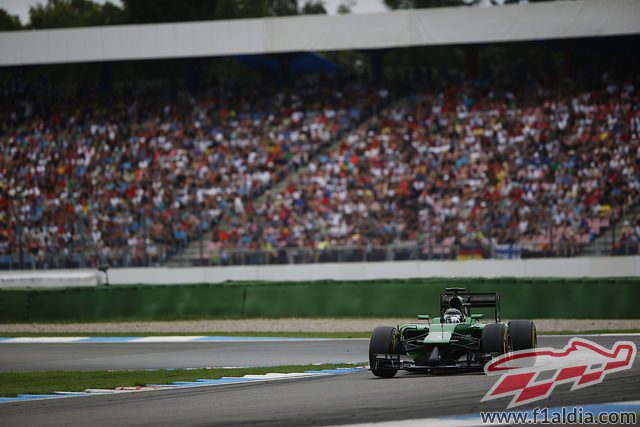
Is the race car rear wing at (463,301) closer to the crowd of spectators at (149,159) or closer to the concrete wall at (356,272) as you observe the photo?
the concrete wall at (356,272)

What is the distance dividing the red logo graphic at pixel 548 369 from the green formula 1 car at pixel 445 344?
0.65ft

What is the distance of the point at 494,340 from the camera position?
13.7m

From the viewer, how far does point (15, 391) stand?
15297 mm

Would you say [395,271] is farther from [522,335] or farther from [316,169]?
[522,335]

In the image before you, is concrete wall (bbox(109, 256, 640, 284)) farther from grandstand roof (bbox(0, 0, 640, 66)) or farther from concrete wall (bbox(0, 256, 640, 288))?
grandstand roof (bbox(0, 0, 640, 66))

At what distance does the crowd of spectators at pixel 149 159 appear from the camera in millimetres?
34469

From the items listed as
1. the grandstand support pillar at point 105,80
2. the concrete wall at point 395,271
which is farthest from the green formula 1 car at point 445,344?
the grandstand support pillar at point 105,80

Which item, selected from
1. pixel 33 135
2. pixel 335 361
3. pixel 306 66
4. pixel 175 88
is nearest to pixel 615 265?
pixel 335 361

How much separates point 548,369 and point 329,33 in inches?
1039

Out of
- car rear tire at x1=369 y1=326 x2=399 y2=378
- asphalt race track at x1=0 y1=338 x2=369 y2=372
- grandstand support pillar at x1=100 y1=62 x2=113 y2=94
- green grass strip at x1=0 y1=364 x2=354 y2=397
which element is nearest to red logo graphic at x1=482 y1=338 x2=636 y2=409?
car rear tire at x1=369 y1=326 x2=399 y2=378

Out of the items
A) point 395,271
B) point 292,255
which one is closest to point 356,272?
point 395,271

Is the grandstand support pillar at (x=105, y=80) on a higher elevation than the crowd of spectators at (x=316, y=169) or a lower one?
higher

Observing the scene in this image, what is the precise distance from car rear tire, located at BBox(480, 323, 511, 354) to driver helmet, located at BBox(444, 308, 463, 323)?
0.95 metres

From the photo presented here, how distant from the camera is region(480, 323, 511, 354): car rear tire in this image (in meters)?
13.6
